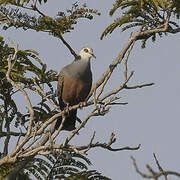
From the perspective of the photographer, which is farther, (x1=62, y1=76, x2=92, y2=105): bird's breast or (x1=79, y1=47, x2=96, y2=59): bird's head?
(x1=79, y1=47, x2=96, y2=59): bird's head

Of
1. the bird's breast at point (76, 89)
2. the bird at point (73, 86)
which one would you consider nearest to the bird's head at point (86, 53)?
the bird at point (73, 86)

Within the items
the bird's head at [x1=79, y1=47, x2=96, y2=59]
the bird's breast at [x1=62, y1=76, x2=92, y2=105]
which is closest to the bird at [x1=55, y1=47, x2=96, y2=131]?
the bird's breast at [x1=62, y1=76, x2=92, y2=105]

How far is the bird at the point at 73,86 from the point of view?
930 cm

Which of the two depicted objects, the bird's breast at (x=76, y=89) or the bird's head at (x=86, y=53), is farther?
the bird's head at (x=86, y=53)

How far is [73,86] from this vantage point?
941cm

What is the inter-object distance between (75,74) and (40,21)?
159cm

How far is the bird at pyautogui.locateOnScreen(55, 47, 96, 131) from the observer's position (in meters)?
9.30

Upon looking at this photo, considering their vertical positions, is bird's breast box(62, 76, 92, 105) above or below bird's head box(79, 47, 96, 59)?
below

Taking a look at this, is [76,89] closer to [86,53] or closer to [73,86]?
[73,86]

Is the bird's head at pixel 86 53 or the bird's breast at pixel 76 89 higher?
the bird's head at pixel 86 53

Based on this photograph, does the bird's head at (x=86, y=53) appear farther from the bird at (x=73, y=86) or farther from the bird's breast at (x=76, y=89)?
the bird's breast at (x=76, y=89)

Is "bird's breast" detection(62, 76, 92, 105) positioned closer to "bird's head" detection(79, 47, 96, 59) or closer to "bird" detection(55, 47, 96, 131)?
"bird" detection(55, 47, 96, 131)

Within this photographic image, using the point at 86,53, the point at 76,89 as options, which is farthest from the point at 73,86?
the point at 86,53

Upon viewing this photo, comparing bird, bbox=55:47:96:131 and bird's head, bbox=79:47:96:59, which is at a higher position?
bird's head, bbox=79:47:96:59
